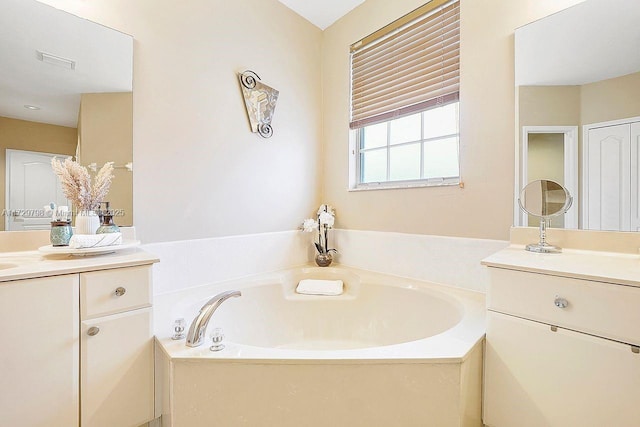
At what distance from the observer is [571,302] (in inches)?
36.1

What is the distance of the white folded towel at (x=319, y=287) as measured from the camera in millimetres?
1860

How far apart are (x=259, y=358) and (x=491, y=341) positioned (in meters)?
0.89

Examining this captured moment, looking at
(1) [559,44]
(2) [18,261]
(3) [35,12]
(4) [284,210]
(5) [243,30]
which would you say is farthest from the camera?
(4) [284,210]

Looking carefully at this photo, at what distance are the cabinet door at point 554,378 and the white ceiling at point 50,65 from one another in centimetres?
204

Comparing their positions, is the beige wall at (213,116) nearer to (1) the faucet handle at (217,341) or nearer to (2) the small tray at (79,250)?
(2) the small tray at (79,250)

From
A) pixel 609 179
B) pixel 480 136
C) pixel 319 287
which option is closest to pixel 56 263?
pixel 319 287

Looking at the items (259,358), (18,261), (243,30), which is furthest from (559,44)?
(18,261)

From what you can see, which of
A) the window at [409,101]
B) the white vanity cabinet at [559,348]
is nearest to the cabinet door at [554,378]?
the white vanity cabinet at [559,348]

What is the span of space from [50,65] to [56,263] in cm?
92

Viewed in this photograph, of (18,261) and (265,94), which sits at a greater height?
(265,94)

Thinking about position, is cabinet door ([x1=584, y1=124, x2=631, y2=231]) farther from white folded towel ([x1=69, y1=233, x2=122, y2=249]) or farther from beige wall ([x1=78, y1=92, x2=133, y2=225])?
beige wall ([x1=78, y1=92, x2=133, y2=225])

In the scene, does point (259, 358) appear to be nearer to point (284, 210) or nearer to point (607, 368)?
point (607, 368)

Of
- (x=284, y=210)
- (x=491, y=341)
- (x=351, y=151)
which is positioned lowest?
(x=491, y=341)

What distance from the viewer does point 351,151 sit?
221 cm
